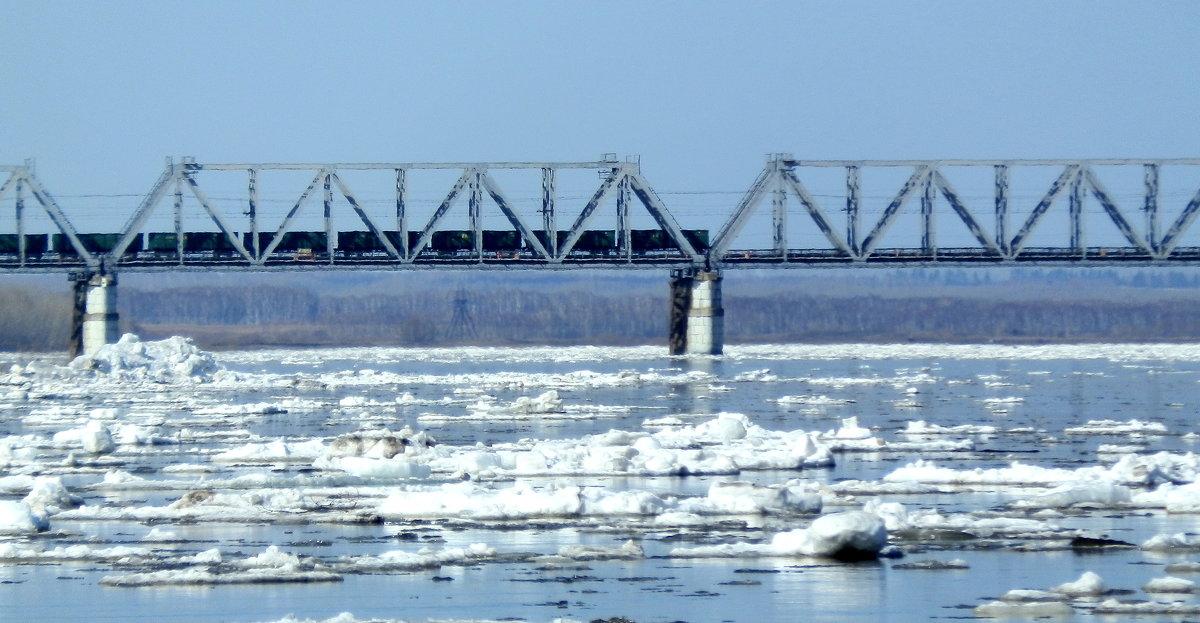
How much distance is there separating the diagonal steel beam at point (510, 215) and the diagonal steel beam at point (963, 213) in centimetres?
2234

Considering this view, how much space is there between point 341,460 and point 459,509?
5751 millimetres

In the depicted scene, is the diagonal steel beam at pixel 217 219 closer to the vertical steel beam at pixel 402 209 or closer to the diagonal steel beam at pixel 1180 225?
the vertical steel beam at pixel 402 209

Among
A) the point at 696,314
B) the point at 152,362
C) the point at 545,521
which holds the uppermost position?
the point at 696,314

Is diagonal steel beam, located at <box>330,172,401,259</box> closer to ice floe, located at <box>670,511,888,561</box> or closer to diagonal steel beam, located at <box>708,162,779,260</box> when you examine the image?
diagonal steel beam, located at <box>708,162,779,260</box>

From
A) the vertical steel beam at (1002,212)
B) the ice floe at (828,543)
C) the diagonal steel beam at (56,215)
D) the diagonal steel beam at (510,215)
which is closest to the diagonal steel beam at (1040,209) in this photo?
the vertical steel beam at (1002,212)

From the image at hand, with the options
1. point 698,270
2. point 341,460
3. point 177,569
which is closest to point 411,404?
point 341,460

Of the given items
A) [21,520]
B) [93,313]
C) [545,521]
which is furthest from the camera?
[93,313]

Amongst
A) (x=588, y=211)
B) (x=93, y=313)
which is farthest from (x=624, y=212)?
(x=93, y=313)

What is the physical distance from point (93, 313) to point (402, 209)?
18.2 m

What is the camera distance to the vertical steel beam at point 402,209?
94.8 metres

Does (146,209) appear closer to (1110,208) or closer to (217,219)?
(217,219)

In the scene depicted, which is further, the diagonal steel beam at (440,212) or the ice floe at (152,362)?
the diagonal steel beam at (440,212)

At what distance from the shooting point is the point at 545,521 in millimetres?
17078

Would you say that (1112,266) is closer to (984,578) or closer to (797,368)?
(797,368)
